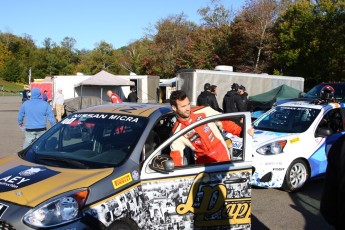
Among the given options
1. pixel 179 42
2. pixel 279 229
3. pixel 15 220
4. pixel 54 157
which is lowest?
pixel 279 229

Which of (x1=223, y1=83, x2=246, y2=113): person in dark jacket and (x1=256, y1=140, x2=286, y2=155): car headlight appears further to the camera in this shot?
(x1=223, y1=83, x2=246, y2=113): person in dark jacket

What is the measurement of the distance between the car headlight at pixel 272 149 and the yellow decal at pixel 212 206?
2.69m

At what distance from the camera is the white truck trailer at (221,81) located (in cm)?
1642

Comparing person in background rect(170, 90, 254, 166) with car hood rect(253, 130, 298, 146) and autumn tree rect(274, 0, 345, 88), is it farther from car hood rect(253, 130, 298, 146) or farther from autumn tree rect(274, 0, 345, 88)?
autumn tree rect(274, 0, 345, 88)

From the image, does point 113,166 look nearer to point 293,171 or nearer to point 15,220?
point 15,220

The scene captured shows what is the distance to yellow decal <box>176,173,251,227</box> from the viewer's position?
3.87 m

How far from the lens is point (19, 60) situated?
85250 mm

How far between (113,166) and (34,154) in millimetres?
1091

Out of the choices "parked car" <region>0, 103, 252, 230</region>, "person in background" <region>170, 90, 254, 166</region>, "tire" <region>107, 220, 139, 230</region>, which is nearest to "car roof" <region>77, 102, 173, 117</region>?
"parked car" <region>0, 103, 252, 230</region>

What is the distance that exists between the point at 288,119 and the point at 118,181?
17.0 feet

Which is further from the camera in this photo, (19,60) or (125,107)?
(19,60)

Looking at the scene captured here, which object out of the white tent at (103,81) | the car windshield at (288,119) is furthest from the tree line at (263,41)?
the car windshield at (288,119)

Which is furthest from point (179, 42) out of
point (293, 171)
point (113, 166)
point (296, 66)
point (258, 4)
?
point (113, 166)

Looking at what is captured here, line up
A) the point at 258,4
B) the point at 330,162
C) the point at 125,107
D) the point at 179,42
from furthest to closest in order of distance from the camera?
the point at 179,42, the point at 258,4, the point at 125,107, the point at 330,162
